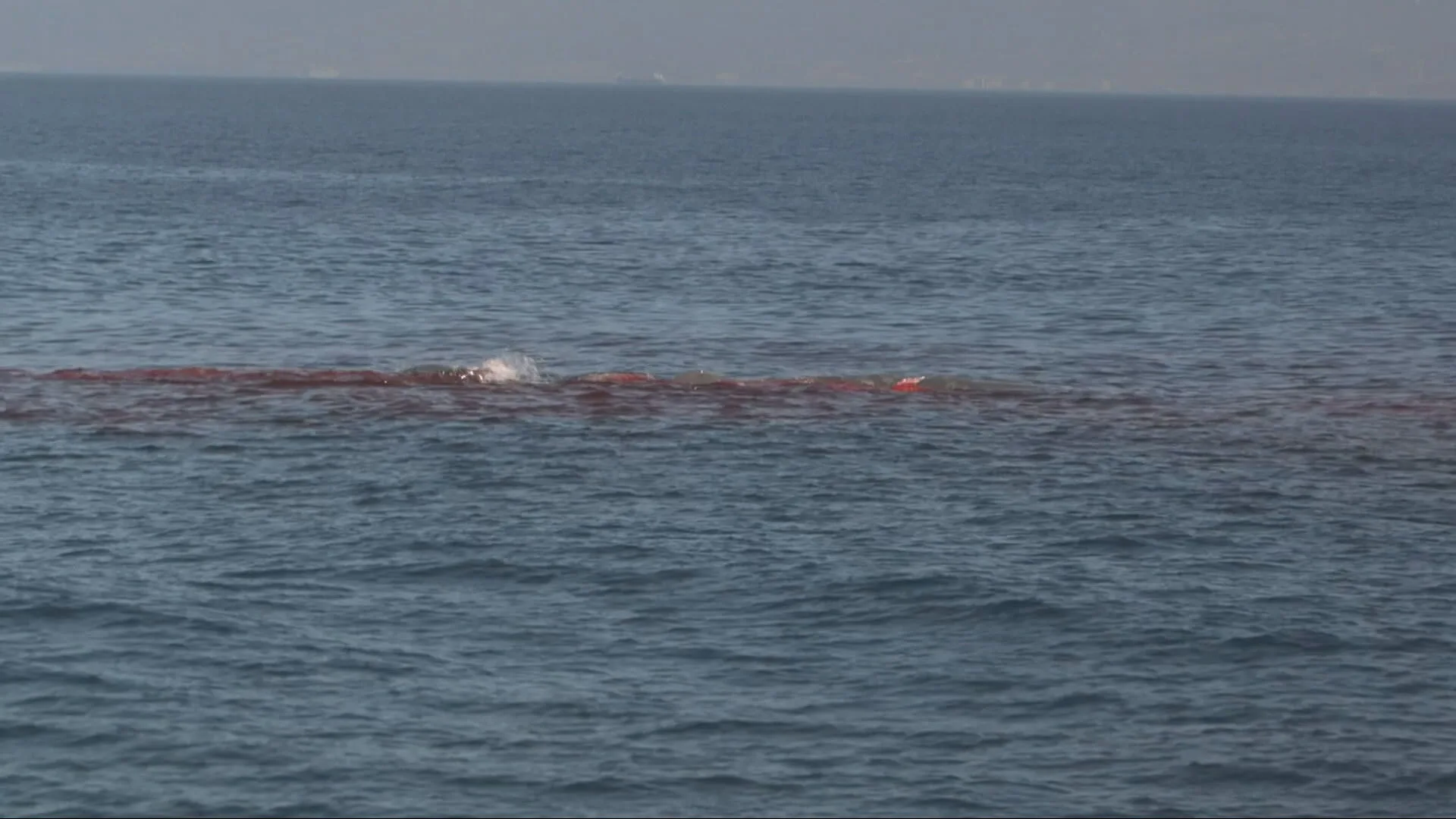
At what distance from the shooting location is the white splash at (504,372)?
4231 cm

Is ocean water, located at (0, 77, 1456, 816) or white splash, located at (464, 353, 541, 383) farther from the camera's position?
white splash, located at (464, 353, 541, 383)

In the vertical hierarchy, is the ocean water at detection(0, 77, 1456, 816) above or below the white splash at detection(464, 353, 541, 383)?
below

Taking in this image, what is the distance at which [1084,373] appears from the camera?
4481cm

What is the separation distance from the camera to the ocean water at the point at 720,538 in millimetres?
20672

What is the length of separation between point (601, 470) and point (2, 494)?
9763mm

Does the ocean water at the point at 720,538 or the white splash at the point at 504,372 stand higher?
the white splash at the point at 504,372

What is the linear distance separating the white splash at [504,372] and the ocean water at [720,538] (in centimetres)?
17

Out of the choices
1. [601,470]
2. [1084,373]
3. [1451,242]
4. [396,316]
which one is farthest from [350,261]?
[1451,242]

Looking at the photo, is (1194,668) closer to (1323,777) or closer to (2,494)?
(1323,777)

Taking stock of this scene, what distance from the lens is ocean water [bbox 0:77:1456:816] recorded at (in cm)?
2067

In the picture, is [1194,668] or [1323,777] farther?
[1194,668]

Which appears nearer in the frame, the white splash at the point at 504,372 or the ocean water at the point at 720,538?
the ocean water at the point at 720,538

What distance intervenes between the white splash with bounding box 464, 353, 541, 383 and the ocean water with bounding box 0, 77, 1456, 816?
17 cm

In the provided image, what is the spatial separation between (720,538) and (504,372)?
14.8m
